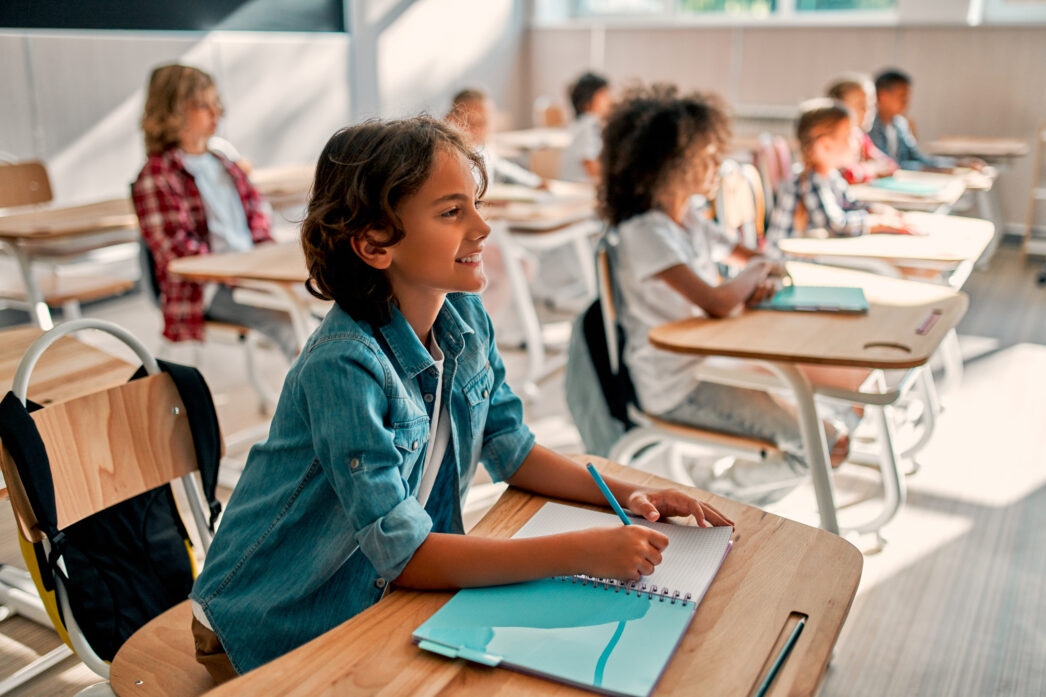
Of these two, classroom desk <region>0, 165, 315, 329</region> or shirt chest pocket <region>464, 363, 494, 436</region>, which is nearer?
shirt chest pocket <region>464, 363, 494, 436</region>

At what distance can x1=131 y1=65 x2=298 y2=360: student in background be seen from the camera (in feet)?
9.03

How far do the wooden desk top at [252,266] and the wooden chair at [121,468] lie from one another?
1013mm

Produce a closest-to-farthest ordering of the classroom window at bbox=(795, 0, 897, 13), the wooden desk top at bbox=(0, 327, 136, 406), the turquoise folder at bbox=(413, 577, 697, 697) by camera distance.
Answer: the turquoise folder at bbox=(413, 577, 697, 697), the wooden desk top at bbox=(0, 327, 136, 406), the classroom window at bbox=(795, 0, 897, 13)

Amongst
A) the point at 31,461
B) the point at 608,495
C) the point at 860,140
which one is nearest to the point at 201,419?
the point at 31,461

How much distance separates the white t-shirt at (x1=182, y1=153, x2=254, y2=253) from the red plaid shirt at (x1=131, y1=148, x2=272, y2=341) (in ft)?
0.09

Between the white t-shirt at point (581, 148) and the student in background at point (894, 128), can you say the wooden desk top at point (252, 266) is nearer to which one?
the white t-shirt at point (581, 148)

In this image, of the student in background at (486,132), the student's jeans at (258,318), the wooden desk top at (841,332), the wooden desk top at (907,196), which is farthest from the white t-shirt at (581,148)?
the wooden desk top at (841,332)

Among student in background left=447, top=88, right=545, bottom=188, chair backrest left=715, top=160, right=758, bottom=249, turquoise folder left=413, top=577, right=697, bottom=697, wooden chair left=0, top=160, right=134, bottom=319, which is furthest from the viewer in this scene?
student in background left=447, top=88, right=545, bottom=188

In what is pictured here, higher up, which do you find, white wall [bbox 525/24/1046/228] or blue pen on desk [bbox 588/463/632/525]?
white wall [bbox 525/24/1046/228]

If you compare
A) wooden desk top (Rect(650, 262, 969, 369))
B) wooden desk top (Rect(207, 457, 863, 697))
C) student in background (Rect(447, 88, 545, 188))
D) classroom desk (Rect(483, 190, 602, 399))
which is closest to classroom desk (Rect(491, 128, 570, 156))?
student in background (Rect(447, 88, 545, 188))

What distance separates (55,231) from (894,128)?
162 inches

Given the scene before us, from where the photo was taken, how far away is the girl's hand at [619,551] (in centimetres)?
89

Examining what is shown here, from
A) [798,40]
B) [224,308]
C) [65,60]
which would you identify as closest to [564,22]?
[798,40]

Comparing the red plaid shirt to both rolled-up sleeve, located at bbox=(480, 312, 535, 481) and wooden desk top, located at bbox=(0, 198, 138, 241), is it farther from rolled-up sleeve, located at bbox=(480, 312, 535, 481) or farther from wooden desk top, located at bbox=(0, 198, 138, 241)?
rolled-up sleeve, located at bbox=(480, 312, 535, 481)
